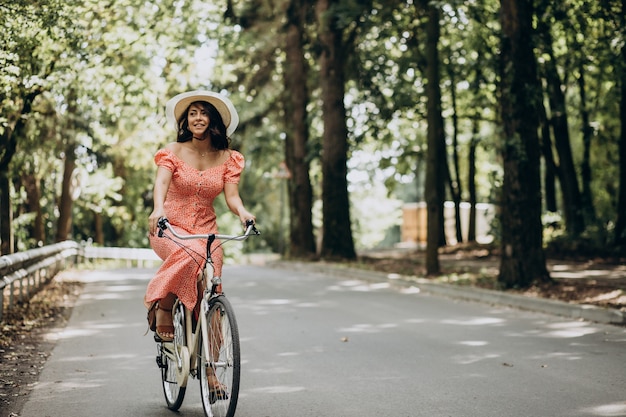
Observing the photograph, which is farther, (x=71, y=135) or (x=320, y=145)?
(x=320, y=145)

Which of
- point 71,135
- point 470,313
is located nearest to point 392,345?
point 470,313

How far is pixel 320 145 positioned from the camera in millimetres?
26938

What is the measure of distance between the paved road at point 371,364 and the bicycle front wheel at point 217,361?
1.89 feet

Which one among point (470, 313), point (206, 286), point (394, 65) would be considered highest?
point (394, 65)

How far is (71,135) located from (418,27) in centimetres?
1025

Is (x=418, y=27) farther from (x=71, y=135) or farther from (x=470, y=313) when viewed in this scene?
(x=470, y=313)

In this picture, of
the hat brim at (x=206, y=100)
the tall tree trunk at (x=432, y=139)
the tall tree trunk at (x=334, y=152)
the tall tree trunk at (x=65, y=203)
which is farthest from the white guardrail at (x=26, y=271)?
the tall tree trunk at (x=432, y=139)

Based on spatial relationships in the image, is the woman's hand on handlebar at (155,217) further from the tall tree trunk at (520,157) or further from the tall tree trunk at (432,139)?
the tall tree trunk at (432,139)

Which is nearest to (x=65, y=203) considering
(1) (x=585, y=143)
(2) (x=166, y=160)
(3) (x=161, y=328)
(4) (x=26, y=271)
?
(1) (x=585, y=143)

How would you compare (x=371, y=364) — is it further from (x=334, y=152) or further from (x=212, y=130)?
(x=334, y=152)

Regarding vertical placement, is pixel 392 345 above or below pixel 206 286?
below

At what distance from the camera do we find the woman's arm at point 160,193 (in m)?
5.72

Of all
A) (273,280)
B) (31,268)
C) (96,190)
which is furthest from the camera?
(96,190)

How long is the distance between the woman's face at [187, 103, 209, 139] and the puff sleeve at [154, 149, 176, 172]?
27 centimetres
